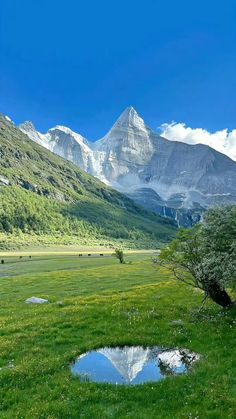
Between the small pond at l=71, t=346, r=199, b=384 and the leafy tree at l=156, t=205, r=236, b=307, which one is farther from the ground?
the leafy tree at l=156, t=205, r=236, b=307

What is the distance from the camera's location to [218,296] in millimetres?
30656

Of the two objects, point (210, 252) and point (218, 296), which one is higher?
point (210, 252)

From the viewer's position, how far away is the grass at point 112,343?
14977 millimetres

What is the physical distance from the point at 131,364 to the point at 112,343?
8.70ft

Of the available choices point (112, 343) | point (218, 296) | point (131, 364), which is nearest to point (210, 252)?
point (218, 296)

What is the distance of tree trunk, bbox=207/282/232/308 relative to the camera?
1166 inches

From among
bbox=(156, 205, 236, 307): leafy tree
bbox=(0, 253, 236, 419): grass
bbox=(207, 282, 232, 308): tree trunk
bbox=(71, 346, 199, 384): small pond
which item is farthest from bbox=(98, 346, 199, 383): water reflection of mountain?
bbox=(207, 282, 232, 308): tree trunk

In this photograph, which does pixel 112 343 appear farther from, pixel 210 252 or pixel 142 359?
pixel 210 252

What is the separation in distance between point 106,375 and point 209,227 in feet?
46.5

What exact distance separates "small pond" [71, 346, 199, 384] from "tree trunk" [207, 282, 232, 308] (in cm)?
914

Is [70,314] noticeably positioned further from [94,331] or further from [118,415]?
[118,415]

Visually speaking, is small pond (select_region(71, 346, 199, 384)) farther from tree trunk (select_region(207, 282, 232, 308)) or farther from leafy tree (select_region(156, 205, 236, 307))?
tree trunk (select_region(207, 282, 232, 308))

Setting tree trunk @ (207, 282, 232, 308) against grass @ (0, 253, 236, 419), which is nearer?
grass @ (0, 253, 236, 419)

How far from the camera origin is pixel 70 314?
30625mm
